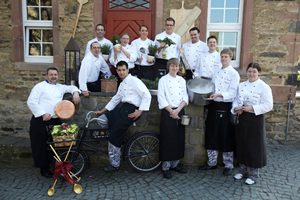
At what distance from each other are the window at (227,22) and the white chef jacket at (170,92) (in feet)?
10.4

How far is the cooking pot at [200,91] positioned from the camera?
404cm

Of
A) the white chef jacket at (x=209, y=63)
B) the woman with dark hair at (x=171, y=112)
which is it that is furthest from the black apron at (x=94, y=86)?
the white chef jacket at (x=209, y=63)

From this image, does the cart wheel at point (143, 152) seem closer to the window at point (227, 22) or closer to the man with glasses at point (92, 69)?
the man with glasses at point (92, 69)

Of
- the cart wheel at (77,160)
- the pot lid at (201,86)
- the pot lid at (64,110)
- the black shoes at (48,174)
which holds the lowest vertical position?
the black shoes at (48,174)

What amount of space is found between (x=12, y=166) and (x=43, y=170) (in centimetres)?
100

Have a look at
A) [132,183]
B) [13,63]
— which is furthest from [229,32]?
[13,63]

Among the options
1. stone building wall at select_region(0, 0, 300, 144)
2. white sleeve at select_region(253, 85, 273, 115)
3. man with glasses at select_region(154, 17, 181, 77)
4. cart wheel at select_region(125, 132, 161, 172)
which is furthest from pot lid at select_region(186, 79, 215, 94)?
stone building wall at select_region(0, 0, 300, 144)

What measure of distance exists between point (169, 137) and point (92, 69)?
81.0 inches

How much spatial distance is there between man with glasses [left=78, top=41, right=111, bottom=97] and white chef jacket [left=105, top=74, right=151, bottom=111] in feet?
3.01

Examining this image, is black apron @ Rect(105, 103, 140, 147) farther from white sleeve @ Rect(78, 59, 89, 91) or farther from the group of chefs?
white sleeve @ Rect(78, 59, 89, 91)

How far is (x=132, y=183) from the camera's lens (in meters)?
3.83

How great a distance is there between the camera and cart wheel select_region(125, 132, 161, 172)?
13.5 ft

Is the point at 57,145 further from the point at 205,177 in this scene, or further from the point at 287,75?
the point at 287,75

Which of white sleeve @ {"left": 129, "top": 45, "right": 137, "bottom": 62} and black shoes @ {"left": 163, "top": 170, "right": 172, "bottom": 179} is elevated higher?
white sleeve @ {"left": 129, "top": 45, "right": 137, "bottom": 62}
